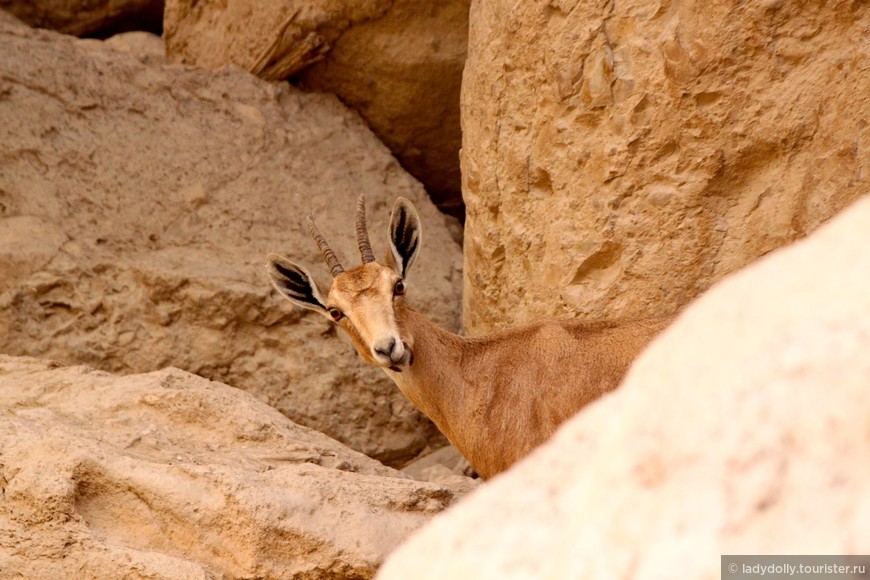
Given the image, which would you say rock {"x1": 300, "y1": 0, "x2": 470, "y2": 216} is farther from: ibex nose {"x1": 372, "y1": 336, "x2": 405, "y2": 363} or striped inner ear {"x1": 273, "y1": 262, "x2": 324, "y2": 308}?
ibex nose {"x1": 372, "y1": 336, "x2": 405, "y2": 363}

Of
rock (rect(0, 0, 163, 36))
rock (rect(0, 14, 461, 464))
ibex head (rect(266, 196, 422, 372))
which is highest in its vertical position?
rock (rect(0, 0, 163, 36))

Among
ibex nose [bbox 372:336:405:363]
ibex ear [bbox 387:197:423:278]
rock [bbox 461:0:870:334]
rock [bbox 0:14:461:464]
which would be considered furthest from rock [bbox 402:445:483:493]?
ibex ear [bbox 387:197:423:278]

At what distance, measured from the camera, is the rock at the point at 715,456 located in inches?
86.9

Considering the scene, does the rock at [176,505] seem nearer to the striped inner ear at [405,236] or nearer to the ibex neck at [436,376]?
the ibex neck at [436,376]

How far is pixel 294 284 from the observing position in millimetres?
7473

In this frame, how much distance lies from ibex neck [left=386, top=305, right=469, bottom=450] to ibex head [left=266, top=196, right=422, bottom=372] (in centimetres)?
11

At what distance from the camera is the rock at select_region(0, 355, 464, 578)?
5.39 meters

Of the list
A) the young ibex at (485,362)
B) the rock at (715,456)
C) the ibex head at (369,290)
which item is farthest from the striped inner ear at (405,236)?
the rock at (715,456)

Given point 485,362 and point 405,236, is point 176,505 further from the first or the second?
point 405,236

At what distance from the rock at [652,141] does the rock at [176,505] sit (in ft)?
6.26

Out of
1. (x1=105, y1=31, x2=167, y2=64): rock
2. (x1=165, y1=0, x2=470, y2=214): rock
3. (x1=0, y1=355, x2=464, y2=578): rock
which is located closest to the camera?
(x1=0, y1=355, x2=464, y2=578): rock

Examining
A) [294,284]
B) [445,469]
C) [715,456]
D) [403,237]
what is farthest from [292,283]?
[715,456]

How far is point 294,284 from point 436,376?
1.24 m

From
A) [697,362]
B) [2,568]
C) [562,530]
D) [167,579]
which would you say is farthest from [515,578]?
[2,568]
